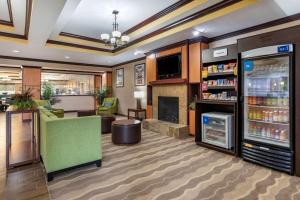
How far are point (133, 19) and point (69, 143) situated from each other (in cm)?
336

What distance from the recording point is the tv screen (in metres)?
5.19

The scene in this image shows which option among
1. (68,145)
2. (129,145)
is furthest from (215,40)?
(68,145)

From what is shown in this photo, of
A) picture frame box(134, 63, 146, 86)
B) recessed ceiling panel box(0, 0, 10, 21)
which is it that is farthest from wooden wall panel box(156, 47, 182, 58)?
recessed ceiling panel box(0, 0, 10, 21)

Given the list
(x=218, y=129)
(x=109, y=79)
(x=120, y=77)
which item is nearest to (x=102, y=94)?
(x=109, y=79)

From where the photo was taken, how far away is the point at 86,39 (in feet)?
19.7

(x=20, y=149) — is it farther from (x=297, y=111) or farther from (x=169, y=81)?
(x=297, y=111)

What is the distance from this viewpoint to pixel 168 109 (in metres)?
5.65

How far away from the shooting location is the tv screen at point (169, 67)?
17.0 feet

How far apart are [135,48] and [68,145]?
4014 mm

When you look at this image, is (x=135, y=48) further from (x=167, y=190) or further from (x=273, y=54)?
(x=167, y=190)

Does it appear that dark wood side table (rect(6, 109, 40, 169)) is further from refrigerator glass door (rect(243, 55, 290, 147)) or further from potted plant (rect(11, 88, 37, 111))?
refrigerator glass door (rect(243, 55, 290, 147))

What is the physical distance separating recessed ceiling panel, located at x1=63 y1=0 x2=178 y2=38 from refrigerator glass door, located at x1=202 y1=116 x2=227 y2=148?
2.71 metres

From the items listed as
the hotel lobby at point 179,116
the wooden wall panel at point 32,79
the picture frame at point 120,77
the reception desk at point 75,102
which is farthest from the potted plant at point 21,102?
the reception desk at point 75,102

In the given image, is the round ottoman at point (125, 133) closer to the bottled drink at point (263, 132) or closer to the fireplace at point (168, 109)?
the fireplace at point (168, 109)
